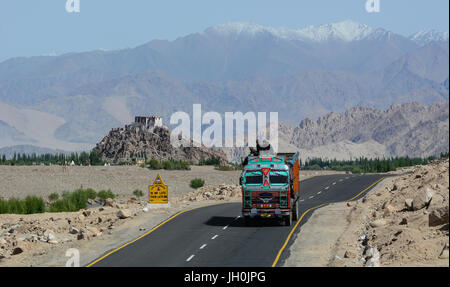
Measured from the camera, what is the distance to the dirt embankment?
30953 millimetres

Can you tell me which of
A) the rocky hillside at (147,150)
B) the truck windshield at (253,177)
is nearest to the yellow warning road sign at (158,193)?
the truck windshield at (253,177)

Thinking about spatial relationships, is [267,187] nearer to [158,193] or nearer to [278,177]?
[278,177]

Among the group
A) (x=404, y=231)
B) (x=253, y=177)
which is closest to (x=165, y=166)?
(x=253, y=177)

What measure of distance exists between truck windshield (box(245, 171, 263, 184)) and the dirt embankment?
3.70 m

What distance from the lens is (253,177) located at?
136 feet

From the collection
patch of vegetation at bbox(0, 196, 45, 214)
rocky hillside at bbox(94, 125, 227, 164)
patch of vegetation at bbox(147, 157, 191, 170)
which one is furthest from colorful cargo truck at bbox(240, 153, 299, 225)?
rocky hillside at bbox(94, 125, 227, 164)

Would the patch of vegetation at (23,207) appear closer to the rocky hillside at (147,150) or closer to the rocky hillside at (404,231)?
the rocky hillside at (404,231)

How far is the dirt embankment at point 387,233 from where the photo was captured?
102 ft

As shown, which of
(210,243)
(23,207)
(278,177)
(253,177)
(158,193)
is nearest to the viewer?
(210,243)

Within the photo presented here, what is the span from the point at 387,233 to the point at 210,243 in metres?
8.72

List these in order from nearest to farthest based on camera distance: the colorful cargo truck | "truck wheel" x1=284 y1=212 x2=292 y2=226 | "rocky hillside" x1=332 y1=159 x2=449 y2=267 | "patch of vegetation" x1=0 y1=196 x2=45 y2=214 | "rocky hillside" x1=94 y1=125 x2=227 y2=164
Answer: "rocky hillside" x1=332 y1=159 x2=449 y2=267 → the colorful cargo truck → "truck wheel" x1=284 y1=212 x2=292 y2=226 → "patch of vegetation" x1=0 y1=196 x2=45 y2=214 → "rocky hillside" x1=94 y1=125 x2=227 y2=164

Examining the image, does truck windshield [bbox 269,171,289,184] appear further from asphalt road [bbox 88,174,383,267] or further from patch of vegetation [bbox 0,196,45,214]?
patch of vegetation [bbox 0,196,45,214]

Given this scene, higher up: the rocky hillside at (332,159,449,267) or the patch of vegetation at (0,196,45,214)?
the rocky hillside at (332,159,449,267)

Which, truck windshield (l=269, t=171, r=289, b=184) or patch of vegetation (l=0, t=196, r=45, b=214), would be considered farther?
patch of vegetation (l=0, t=196, r=45, b=214)
